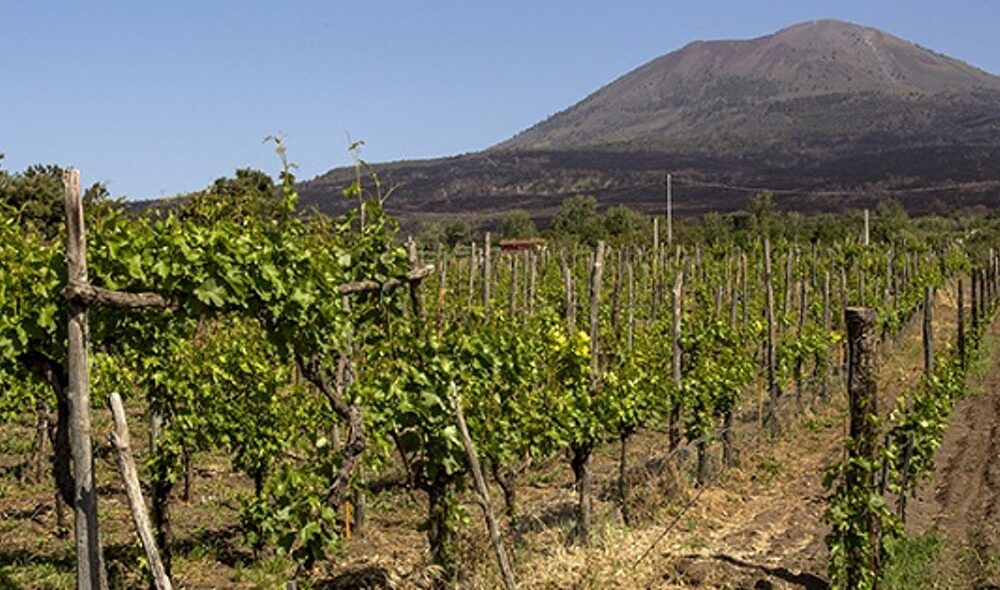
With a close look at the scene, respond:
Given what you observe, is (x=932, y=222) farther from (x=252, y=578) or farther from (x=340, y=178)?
(x=340, y=178)

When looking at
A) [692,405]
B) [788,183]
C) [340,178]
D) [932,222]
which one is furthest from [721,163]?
[692,405]

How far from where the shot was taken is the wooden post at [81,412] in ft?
17.3

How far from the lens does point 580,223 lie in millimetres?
62812

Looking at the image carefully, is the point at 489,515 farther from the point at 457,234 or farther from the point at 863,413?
the point at 457,234

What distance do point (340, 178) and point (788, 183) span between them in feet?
281

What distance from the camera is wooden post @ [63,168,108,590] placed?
208 inches

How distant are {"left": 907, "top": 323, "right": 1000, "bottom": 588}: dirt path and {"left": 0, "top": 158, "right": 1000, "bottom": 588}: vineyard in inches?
7.8

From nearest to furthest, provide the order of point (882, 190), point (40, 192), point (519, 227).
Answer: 1. point (40, 192)
2. point (519, 227)
3. point (882, 190)

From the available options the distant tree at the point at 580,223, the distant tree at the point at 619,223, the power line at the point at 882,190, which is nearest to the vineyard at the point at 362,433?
the distant tree at the point at 580,223

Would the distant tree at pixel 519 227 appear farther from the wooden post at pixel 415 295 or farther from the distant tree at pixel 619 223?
the wooden post at pixel 415 295

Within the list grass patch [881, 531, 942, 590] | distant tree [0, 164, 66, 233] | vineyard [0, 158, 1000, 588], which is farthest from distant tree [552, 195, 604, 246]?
grass patch [881, 531, 942, 590]

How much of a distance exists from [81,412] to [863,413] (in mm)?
5415

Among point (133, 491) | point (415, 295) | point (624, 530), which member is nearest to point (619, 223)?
point (624, 530)

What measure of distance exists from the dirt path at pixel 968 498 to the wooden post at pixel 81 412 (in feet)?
21.7
